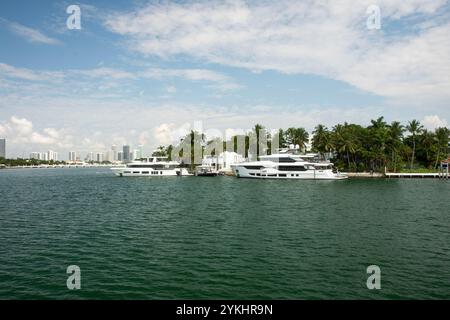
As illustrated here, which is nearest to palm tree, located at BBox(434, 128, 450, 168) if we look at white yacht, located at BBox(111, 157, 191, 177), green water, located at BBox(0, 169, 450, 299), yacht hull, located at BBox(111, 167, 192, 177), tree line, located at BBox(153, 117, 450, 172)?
tree line, located at BBox(153, 117, 450, 172)

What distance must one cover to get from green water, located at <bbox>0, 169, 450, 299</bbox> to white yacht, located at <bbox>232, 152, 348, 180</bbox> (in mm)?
50985

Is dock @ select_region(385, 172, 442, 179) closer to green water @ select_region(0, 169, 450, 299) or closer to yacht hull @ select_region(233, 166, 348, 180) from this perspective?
yacht hull @ select_region(233, 166, 348, 180)

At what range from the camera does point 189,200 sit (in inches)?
1978

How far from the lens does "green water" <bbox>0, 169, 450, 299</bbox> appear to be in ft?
55.5

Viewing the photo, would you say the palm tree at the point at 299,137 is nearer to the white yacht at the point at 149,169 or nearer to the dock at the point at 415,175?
the dock at the point at 415,175

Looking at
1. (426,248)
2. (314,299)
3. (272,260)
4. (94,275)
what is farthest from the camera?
(426,248)

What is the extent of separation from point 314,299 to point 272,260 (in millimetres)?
5610

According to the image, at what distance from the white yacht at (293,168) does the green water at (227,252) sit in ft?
167

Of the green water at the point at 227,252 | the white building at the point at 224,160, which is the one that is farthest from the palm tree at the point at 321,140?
the green water at the point at 227,252

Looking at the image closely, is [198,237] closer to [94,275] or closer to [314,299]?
[94,275]

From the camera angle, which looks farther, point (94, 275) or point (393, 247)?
point (393, 247)

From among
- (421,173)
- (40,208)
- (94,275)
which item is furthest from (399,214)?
(421,173)

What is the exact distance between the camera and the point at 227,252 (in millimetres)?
22766

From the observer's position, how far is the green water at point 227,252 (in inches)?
666
